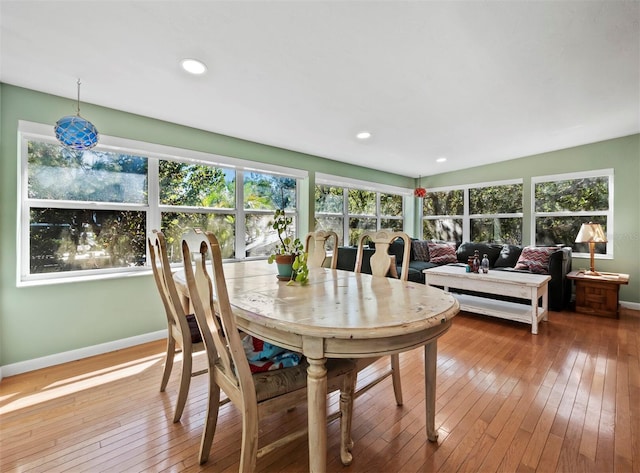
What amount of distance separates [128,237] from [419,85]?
303cm

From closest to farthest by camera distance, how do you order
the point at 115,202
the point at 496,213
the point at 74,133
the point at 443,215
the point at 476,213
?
the point at 74,133, the point at 115,202, the point at 496,213, the point at 476,213, the point at 443,215

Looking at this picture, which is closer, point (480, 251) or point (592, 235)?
point (592, 235)

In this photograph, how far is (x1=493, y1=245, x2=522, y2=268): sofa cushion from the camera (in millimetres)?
4430

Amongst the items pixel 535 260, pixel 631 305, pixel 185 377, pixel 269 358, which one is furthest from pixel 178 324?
pixel 631 305

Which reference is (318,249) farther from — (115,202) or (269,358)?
(115,202)

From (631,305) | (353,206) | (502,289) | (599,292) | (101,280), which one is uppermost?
(353,206)

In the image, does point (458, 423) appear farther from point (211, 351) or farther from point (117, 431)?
point (117, 431)

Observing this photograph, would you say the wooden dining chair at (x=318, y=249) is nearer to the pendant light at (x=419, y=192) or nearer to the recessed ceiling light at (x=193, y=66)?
the recessed ceiling light at (x=193, y=66)

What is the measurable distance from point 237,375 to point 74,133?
2.26m

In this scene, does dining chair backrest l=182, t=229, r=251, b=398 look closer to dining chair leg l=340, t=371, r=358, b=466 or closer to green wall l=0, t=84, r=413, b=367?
dining chair leg l=340, t=371, r=358, b=466

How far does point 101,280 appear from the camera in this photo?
8.50 feet

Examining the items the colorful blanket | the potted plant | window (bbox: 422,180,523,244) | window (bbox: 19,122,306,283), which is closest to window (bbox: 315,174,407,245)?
window (bbox: 422,180,523,244)

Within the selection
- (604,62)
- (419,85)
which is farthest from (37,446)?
(604,62)

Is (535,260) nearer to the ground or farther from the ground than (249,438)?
farther from the ground
